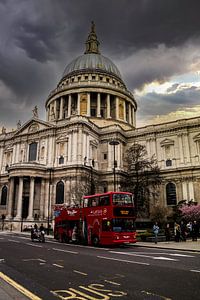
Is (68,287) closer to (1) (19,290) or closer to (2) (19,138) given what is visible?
(1) (19,290)

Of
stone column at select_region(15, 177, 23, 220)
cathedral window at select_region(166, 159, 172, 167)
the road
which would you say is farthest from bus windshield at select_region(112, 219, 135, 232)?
cathedral window at select_region(166, 159, 172, 167)

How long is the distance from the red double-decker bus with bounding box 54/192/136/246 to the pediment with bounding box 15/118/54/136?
32.8 m

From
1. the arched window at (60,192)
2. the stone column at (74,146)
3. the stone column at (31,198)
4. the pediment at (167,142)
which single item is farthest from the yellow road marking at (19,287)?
the pediment at (167,142)

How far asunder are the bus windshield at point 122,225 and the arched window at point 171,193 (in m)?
29.0

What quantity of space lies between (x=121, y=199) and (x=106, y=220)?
85.6 inches

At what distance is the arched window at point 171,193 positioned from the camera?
50344mm

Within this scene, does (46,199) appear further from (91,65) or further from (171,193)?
(91,65)

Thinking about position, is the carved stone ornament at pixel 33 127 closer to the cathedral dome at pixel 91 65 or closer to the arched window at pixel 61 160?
the arched window at pixel 61 160

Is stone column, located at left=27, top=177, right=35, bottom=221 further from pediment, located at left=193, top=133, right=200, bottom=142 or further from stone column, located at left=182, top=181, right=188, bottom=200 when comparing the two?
pediment, located at left=193, top=133, right=200, bottom=142

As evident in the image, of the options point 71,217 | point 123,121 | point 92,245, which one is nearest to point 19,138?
point 123,121

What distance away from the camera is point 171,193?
50.9 metres

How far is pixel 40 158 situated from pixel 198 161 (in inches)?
1192

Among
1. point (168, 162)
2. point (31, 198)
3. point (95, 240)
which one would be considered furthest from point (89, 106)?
point (95, 240)

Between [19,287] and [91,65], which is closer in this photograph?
[19,287]
